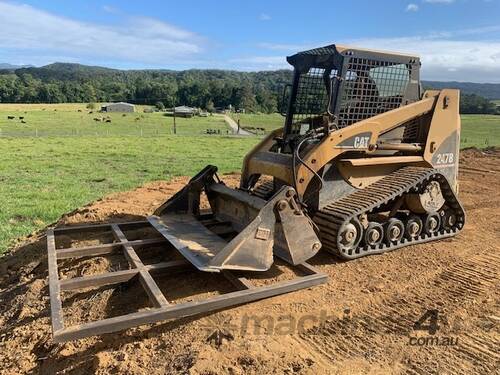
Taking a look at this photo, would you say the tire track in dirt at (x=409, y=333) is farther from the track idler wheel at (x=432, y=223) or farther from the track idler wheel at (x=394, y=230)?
the track idler wheel at (x=432, y=223)

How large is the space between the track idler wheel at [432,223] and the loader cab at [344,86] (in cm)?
164

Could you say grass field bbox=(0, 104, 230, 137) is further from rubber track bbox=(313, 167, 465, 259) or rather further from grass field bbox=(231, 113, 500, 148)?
rubber track bbox=(313, 167, 465, 259)

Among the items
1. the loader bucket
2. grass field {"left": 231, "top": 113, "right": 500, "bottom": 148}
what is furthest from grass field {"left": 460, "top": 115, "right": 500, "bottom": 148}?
the loader bucket

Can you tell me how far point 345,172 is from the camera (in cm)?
626

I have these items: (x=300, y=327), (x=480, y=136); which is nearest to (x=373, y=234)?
(x=300, y=327)

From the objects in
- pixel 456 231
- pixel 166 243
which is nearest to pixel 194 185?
pixel 166 243

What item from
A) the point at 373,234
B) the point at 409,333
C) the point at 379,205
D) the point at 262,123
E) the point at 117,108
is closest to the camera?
the point at 409,333

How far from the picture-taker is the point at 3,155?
805 inches

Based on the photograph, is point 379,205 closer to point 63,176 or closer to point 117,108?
point 63,176

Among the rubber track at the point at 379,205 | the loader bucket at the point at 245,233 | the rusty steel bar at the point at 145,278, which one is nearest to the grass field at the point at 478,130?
the rubber track at the point at 379,205

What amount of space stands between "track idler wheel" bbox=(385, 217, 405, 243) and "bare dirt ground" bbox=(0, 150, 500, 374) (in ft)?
0.66

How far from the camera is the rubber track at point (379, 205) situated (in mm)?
5777

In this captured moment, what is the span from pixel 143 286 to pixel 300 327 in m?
1.64

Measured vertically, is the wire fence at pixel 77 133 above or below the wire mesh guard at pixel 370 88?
below
